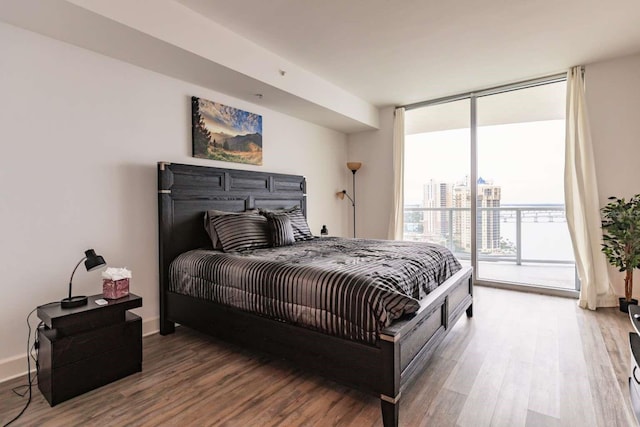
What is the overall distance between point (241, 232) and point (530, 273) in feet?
13.5

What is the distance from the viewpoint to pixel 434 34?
9.48 feet

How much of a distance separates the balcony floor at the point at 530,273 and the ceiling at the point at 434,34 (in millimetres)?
2539

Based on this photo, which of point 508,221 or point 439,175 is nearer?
point 508,221

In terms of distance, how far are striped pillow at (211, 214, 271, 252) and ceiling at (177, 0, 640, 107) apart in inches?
66.7

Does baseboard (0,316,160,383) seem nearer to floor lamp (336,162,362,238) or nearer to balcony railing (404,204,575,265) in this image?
floor lamp (336,162,362,238)

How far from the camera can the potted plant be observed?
3.16 meters

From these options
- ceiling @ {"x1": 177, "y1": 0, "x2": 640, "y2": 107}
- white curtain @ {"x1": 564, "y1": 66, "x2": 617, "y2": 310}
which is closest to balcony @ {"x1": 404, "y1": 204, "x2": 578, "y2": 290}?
white curtain @ {"x1": 564, "y1": 66, "x2": 617, "y2": 310}

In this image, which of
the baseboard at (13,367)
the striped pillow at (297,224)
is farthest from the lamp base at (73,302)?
the striped pillow at (297,224)

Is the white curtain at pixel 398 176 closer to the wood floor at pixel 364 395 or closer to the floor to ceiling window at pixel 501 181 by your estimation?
the floor to ceiling window at pixel 501 181

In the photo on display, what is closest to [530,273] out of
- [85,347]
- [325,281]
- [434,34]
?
[434,34]

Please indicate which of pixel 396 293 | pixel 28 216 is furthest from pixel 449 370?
pixel 28 216

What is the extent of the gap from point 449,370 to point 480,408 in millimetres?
406

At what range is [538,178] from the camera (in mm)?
4219

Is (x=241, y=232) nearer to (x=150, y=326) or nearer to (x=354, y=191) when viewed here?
(x=150, y=326)
